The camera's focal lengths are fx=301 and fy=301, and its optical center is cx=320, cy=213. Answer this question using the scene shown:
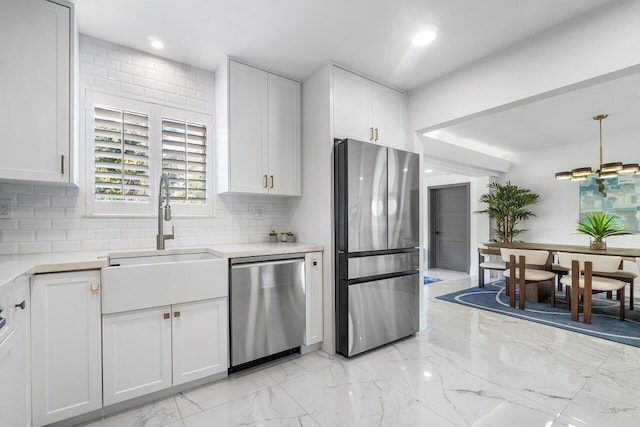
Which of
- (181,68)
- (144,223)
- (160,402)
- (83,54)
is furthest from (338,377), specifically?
(83,54)

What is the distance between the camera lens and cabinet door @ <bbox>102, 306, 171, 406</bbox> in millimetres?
1788

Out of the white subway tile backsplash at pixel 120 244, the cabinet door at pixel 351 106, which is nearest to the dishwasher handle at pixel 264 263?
the white subway tile backsplash at pixel 120 244

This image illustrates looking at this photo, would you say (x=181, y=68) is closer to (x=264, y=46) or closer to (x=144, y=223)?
(x=264, y=46)

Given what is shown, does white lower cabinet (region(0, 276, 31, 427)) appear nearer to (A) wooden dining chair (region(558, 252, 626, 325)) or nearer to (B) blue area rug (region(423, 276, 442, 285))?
(A) wooden dining chair (region(558, 252, 626, 325))

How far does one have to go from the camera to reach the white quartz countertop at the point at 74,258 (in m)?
1.50

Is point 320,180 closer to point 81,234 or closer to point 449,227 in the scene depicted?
point 81,234

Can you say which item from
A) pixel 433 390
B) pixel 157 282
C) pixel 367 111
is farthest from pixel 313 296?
pixel 367 111

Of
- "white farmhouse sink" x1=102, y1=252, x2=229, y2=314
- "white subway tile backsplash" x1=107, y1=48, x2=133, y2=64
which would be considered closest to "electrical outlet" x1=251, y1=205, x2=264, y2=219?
"white farmhouse sink" x1=102, y1=252, x2=229, y2=314

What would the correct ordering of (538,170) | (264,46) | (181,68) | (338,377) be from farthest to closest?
(538,170), (181,68), (264,46), (338,377)

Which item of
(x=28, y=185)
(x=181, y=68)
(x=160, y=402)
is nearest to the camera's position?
(x=160, y=402)

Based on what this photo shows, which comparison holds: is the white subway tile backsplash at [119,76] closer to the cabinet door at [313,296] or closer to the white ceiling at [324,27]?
the white ceiling at [324,27]

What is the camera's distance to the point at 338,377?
225cm

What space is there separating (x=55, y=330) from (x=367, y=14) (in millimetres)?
2704

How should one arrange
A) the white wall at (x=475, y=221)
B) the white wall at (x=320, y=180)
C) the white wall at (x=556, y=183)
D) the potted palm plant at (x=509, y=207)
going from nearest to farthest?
the white wall at (x=320, y=180) → the white wall at (x=556, y=183) → the potted palm plant at (x=509, y=207) → the white wall at (x=475, y=221)
